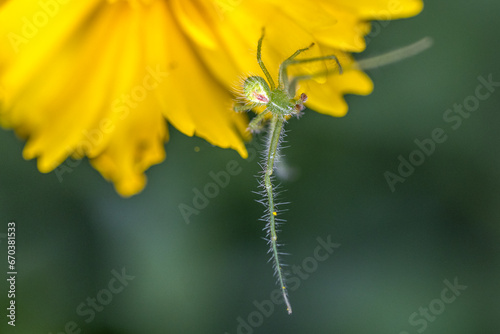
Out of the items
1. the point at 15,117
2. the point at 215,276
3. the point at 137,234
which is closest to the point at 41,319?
the point at 137,234

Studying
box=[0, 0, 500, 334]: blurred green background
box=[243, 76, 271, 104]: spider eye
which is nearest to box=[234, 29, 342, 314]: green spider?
box=[243, 76, 271, 104]: spider eye

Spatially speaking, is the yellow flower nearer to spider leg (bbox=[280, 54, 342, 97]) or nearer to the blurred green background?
spider leg (bbox=[280, 54, 342, 97])

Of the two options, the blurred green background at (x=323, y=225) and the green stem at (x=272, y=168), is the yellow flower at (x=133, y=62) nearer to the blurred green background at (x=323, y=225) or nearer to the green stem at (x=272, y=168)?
the green stem at (x=272, y=168)

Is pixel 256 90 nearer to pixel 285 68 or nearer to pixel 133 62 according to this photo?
pixel 285 68

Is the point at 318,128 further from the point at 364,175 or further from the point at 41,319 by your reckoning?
the point at 41,319

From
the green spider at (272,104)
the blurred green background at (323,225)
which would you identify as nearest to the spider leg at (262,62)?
the green spider at (272,104)

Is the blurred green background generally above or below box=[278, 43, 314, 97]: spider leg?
below
